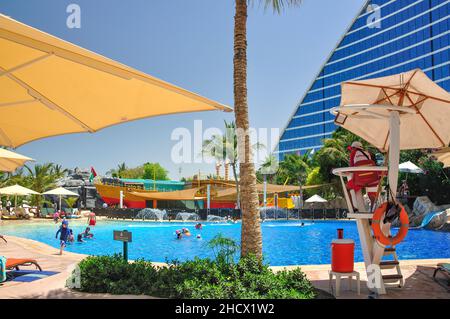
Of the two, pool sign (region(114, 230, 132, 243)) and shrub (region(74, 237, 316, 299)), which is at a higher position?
pool sign (region(114, 230, 132, 243))

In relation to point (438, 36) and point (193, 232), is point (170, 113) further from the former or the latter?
point (438, 36)

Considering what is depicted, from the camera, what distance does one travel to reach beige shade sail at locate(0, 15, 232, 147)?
3744 millimetres

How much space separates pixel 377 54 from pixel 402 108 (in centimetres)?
8213

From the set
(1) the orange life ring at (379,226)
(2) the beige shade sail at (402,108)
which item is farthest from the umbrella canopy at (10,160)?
(1) the orange life ring at (379,226)

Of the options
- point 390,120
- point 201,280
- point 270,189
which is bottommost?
point 201,280

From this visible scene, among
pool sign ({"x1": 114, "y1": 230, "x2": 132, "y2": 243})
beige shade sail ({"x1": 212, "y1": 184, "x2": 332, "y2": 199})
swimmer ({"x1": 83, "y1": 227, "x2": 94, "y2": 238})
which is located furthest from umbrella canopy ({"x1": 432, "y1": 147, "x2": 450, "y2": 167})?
beige shade sail ({"x1": 212, "y1": 184, "x2": 332, "y2": 199})

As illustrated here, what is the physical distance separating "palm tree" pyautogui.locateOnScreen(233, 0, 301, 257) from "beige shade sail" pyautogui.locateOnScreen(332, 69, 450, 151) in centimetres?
140

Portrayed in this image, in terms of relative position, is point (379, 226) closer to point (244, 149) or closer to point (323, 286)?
point (323, 286)

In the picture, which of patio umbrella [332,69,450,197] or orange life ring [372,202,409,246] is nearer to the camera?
orange life ring [372,202,409,246]

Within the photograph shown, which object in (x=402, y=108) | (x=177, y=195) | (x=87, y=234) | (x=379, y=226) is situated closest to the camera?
(x=379, y=226)

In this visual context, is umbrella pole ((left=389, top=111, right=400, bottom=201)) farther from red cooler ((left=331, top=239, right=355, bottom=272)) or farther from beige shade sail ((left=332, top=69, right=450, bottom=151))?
red cooler ((left=331, top=239, right=355, bottom=272))

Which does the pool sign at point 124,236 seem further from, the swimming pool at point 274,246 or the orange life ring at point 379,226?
the swimming pool at point 274,246

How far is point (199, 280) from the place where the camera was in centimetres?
554

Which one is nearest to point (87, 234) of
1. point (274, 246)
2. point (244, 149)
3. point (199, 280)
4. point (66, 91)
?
point (274, 246)
